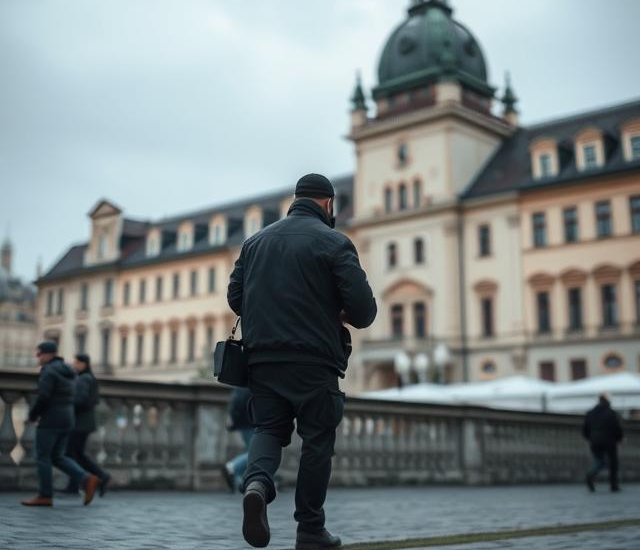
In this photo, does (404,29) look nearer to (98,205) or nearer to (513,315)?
(513,315)

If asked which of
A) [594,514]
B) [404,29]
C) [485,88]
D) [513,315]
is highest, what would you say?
[404,29]

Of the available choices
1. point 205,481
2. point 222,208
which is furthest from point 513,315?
point 205,481

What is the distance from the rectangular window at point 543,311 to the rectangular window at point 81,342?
3707cm

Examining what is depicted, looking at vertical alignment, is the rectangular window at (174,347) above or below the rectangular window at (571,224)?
below

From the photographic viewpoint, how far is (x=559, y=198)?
156 ft

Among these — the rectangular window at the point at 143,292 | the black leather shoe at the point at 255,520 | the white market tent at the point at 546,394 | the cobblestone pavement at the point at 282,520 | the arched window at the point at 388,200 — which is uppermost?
the arched window at the point at 388,200

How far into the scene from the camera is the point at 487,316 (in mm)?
49219

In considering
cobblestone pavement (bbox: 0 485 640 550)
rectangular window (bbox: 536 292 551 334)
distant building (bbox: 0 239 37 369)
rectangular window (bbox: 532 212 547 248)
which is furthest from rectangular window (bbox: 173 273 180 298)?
distant building (bbox: 0 239 37 369)

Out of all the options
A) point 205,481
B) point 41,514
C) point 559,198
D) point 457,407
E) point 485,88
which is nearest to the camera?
point 41,514

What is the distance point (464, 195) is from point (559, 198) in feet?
18.1

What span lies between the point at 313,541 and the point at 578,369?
4233 cm

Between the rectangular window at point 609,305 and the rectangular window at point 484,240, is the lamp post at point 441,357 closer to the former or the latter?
the rectangular window at point 484,240

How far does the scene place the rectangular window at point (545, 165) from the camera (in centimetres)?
4900

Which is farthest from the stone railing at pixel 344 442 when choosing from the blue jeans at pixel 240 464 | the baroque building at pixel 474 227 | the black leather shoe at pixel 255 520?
the baroque building at pixel 474 227
